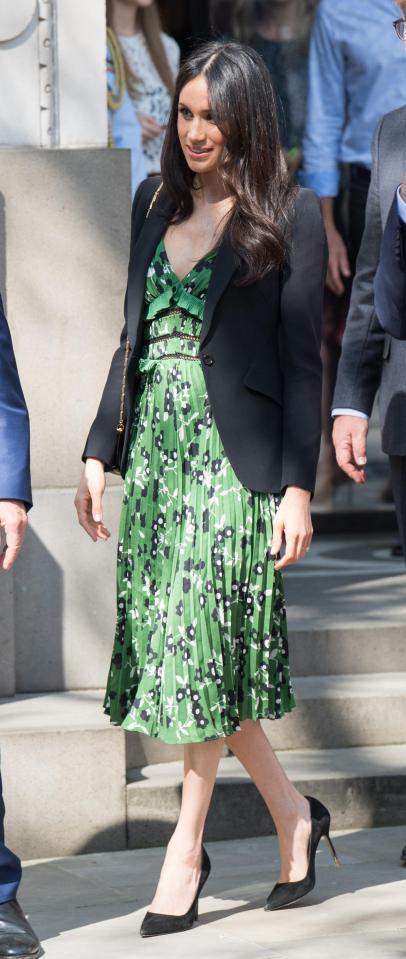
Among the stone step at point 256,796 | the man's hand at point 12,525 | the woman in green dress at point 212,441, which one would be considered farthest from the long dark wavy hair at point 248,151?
the stone step at point 256,796

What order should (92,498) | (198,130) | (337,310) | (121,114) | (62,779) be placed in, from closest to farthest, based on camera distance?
(198,130)
(92,498)
(62,779)
(121,114)
(337,310)

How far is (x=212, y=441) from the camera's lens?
4156mm

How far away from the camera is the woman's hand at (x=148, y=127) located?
7305mm

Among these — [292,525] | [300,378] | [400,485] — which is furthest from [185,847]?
[300,378]

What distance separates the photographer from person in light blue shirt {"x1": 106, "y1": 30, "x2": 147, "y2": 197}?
7.08m

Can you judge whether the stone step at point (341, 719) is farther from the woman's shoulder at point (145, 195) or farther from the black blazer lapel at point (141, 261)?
the woman's shoulder at point (145, 195)

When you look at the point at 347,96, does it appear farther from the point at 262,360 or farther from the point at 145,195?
the point at 262,360

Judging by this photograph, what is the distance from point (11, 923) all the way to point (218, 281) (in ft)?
5.22

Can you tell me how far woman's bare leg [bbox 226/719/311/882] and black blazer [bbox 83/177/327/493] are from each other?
25.1 inches

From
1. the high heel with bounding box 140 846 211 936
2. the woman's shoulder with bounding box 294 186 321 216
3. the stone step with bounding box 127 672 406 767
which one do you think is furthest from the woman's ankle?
the woman's shoulder with bounding box 294 186 321 216

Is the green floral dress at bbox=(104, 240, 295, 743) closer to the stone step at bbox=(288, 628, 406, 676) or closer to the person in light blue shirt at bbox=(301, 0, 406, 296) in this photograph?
the stone step at bbox=(288, 628, 406, 676)

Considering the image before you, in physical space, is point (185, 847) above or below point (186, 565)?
below

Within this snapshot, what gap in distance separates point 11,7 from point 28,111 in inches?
12.4

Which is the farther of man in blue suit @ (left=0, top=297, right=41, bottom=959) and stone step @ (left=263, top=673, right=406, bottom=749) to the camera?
stone step @ (left=263, top=673, right=406, bottom=749)
